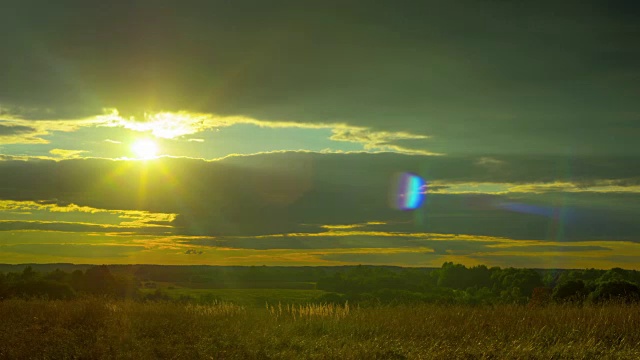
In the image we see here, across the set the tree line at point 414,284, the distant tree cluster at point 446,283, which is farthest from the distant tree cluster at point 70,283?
the distant tree cluster at point 446,283

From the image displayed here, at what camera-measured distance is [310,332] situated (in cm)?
2608

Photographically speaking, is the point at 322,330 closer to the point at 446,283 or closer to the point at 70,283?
the point at 70,283

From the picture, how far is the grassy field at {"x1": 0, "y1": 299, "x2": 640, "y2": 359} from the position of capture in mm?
19672

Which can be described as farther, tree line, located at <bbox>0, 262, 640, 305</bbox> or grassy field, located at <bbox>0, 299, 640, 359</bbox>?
tree line, located at <bbox>0, 262, 640, 305</bbox>

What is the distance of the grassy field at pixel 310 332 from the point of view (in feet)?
64.5

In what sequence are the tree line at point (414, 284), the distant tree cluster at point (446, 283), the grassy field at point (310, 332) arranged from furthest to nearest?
the distant tree cluster at point (446, 283)
the tree line at point (414, 284)
the grassy field at point (310, 332)

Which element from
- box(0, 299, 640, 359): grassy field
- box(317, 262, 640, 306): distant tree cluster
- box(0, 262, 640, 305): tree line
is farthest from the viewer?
box(317, 262, 640, 306): distant tree cluster

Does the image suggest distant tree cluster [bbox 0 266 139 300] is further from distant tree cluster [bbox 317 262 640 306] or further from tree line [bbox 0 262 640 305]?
distant tree cluster [bbox 317 262 640 306]

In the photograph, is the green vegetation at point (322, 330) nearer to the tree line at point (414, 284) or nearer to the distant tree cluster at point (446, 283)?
the tree line at point (414, 284)

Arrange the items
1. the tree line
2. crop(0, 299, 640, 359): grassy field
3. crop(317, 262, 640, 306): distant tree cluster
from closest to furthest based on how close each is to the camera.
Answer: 1. crop(0, 299, 640, 359): grassy field
2. the tree line
3. crop(317, 262, 640, 306): distant tree cluster

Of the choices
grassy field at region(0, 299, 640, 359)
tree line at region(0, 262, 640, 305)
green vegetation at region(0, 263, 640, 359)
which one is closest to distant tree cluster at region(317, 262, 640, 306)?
tree line at region(0, 262, 640, 305)

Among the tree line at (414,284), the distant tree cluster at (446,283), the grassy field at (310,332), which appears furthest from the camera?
the distant tree cluster at (446,283)

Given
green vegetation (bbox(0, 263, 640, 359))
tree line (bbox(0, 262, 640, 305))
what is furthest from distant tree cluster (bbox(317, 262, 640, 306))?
green vegetation (bbox(0, 263, 640, 359))

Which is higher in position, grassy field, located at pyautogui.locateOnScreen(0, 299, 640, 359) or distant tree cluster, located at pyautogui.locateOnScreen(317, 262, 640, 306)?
grassy field, located at pyautogui.locateOnScreen(0, 299, 640, 359)
